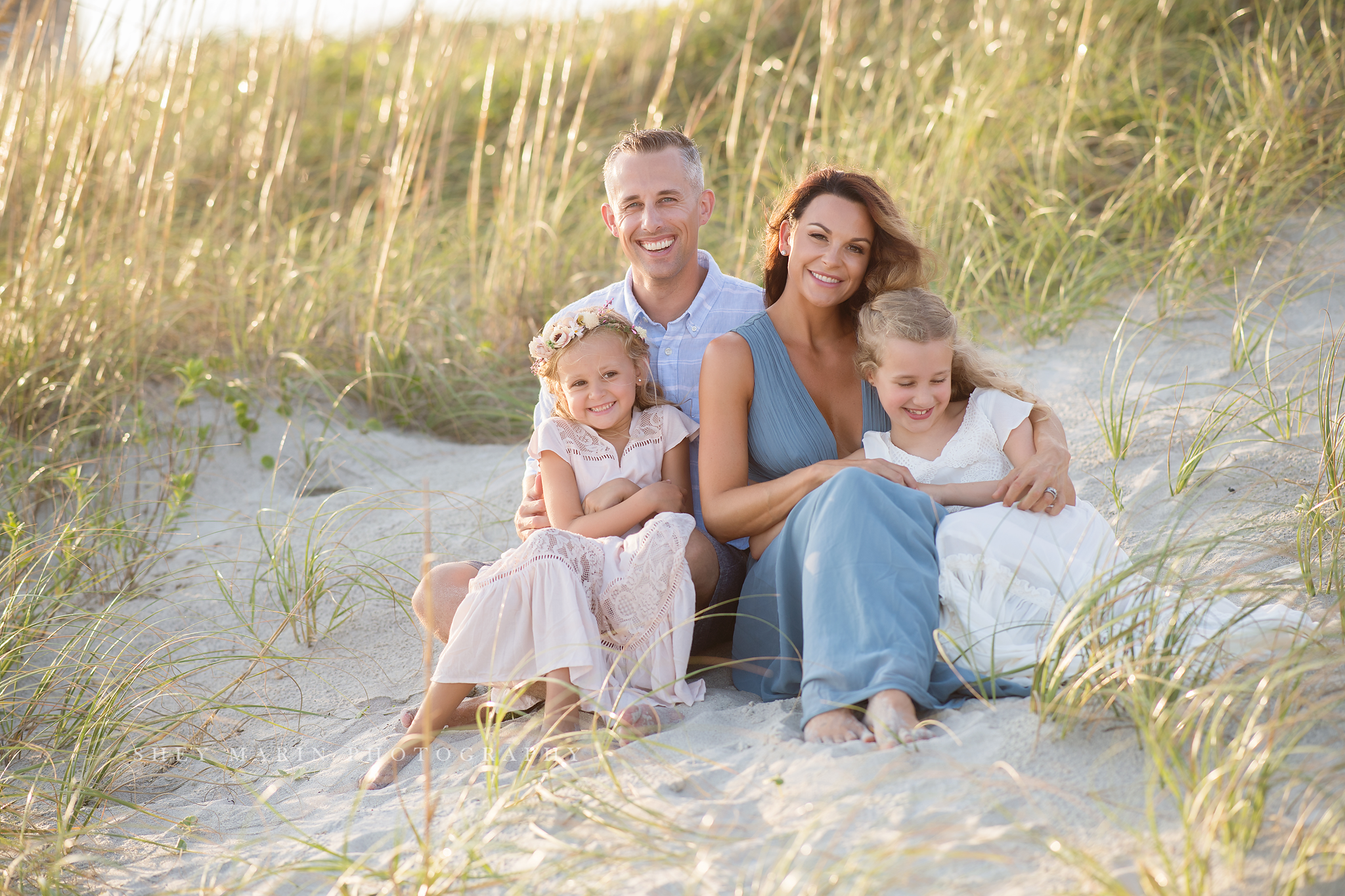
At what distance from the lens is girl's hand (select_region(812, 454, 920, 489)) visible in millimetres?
2398

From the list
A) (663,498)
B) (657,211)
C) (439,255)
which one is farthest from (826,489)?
(439,255)

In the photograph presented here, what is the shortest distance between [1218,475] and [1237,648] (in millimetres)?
1168

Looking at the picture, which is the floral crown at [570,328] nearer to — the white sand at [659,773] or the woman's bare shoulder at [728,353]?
the woman's bare shoulder at [728,353]

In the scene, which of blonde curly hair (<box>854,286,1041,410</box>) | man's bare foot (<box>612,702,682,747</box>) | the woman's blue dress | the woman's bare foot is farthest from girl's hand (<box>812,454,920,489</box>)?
the woman's bare foot

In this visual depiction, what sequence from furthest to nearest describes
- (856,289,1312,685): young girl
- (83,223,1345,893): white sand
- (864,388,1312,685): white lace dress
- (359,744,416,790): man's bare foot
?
(359,744,416,790): man's bare foot, (856,289,1312,685): young girl, (864,388,1312,685): white lace dress, (83,223,1345,893): white sand

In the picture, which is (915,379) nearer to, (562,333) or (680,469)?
(680,469)

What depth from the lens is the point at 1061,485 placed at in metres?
2.38

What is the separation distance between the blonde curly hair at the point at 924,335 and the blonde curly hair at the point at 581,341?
0.57m

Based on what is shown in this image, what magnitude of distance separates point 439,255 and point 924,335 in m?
3.23

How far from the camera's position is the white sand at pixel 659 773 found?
1602 millimetres

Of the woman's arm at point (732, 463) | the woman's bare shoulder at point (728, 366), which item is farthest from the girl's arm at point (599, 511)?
the woman's bare shoulder at point (728, 366)

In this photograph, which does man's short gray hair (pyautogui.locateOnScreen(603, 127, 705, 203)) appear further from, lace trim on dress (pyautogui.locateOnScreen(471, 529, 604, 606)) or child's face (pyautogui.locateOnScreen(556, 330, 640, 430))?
lace trim on dress (pyautogui.locateOnScreen(471, 529, 604, 606))

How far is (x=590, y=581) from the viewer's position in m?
2.42

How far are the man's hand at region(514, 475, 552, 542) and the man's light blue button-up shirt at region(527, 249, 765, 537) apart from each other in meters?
0.07
